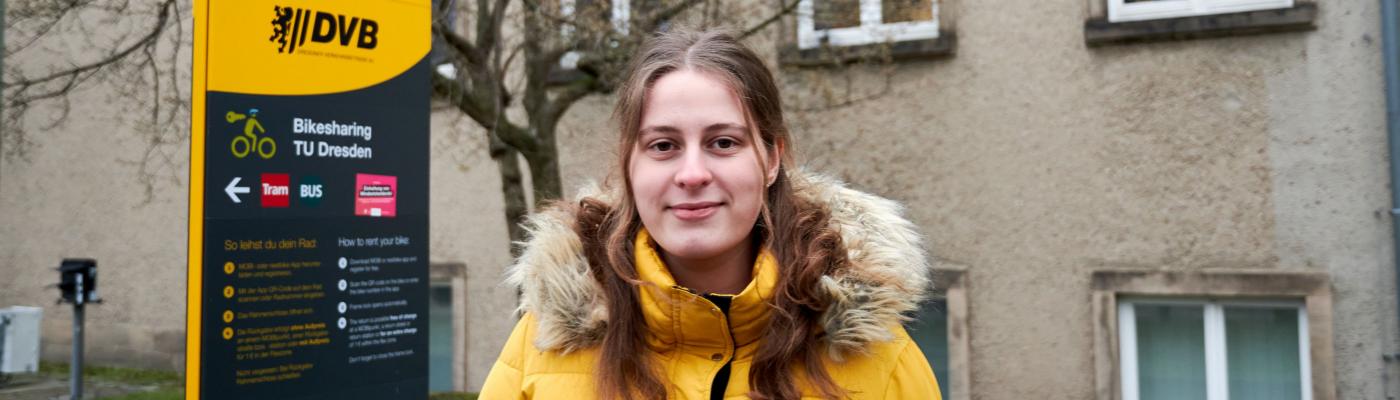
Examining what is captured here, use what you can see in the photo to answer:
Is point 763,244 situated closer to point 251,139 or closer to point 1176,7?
point 251,139

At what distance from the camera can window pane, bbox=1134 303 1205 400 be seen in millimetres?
7559

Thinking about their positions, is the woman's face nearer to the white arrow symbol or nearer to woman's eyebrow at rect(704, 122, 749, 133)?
woman's eyebrow at rect(704, 122, 749, 133)

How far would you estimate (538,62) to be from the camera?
7371 mm

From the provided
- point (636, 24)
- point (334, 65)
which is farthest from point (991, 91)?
point (334, 65)

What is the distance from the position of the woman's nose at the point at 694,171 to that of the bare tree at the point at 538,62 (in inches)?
196

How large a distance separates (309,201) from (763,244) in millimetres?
2346

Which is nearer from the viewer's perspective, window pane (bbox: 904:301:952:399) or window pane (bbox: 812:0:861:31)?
window pane (bbox: 812:0:861:31)

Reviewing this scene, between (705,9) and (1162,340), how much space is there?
11.9ft

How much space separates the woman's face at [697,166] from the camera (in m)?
1.99

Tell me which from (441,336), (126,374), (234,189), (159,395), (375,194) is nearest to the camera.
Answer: (234,189)

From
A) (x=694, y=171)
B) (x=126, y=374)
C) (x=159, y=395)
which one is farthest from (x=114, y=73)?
(x=694, y=171)

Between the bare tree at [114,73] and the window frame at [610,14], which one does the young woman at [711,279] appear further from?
the bare tree at [114,73]

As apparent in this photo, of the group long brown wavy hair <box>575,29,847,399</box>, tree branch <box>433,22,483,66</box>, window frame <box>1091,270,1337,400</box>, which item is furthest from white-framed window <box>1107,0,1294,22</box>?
long brown wavy hair <box>575,29,847,399</box>

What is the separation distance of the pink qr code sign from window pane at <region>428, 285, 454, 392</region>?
5.88 metres
